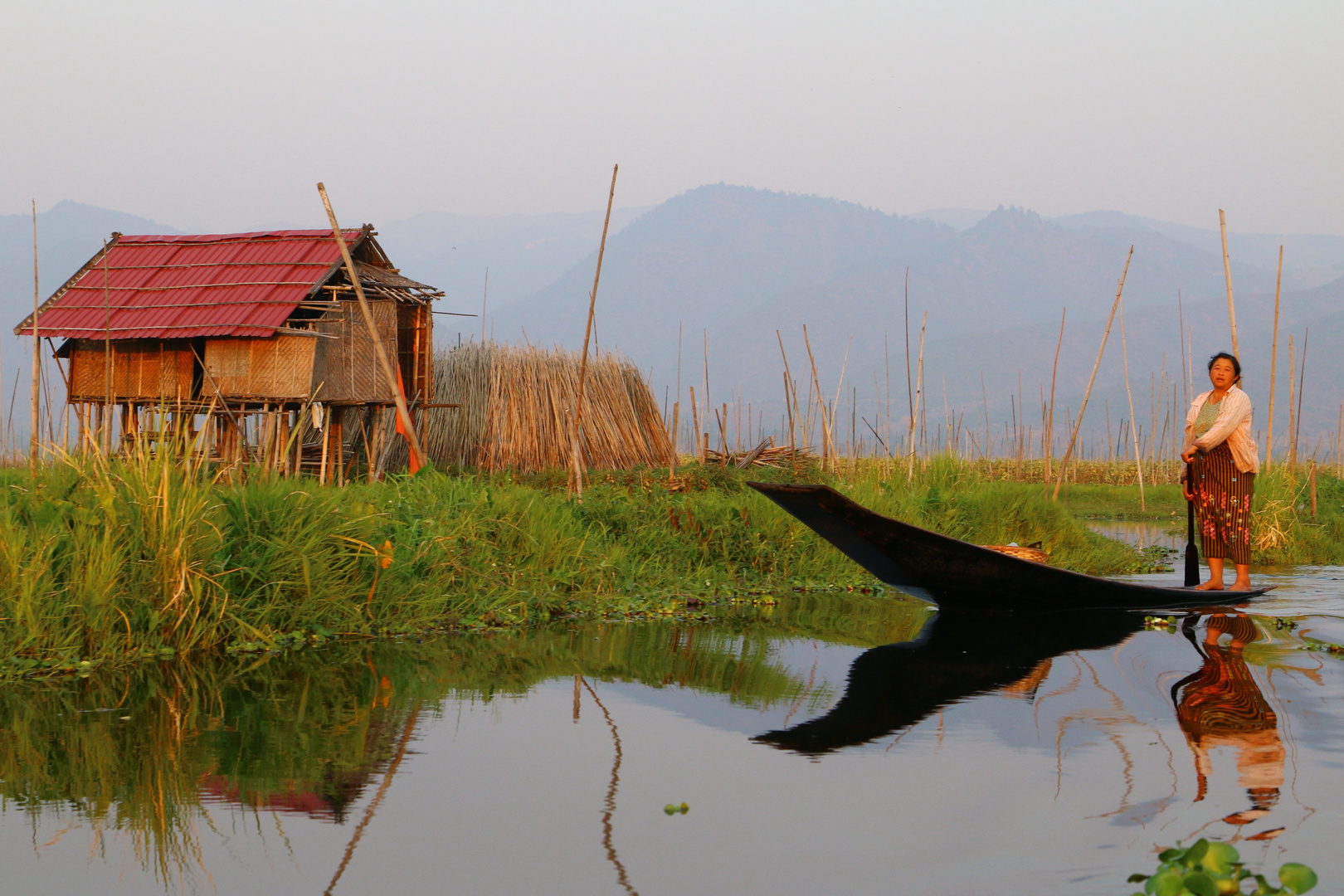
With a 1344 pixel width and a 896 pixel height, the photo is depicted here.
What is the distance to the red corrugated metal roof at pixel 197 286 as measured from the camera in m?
12.9

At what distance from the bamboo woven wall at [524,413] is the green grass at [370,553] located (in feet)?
20.0

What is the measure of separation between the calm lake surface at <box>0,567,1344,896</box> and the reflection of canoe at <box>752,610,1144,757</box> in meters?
0.02

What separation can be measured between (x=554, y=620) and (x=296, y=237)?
934 centimetres

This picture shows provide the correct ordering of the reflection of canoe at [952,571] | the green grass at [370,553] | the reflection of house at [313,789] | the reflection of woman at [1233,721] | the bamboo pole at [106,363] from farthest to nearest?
the bamboo pole at [106,363] < the reflection of canoe at [952,571] < the green grass at [370,553] < the reflection of woman at [1233,721] < the reflection of house at [313,789]

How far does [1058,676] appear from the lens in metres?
4.74

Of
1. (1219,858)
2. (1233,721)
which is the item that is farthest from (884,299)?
(1219,858)

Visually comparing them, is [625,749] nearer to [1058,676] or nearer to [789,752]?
[789,752]

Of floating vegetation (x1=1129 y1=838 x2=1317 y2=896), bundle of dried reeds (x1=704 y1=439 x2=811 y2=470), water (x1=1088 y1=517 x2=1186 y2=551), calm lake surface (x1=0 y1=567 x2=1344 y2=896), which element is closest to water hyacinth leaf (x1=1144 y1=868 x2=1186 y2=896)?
floating vegetation (x1=1129 y1=838 x2=1317 y2=896)

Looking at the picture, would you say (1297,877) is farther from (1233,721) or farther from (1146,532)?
(1146,532)

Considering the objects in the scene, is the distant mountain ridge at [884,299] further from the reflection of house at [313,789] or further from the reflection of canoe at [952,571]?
the reflection of house at [313,789]

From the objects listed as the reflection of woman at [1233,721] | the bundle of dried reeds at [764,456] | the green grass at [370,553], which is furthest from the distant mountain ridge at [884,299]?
the reflection of woman at [1233,721]

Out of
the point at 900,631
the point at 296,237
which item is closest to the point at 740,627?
the point at 900,631

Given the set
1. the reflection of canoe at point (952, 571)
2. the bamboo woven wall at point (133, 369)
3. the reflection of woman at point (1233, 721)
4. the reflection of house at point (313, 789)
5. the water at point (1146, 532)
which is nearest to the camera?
the reflection of house at point (313, 789)

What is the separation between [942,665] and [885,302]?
141035mm
